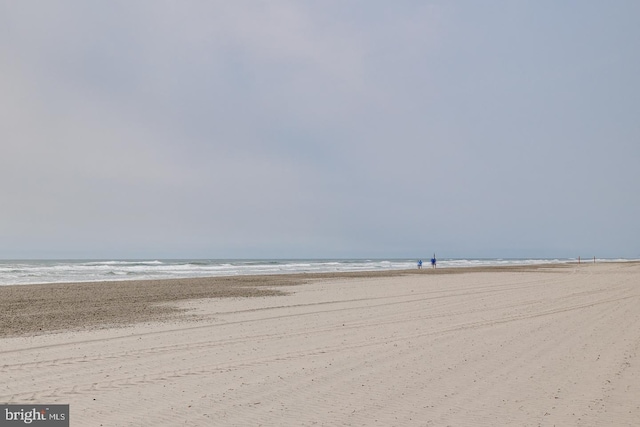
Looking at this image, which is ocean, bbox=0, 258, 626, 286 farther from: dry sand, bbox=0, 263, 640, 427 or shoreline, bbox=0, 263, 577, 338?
dry sand, bbox=0, 263, 640, 427

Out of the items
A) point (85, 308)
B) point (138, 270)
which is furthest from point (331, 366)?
point (138, 270)

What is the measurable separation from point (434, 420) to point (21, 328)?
439 inches

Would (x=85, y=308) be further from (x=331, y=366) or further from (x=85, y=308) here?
(x=331, y=366)

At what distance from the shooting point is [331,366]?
25.1 feet

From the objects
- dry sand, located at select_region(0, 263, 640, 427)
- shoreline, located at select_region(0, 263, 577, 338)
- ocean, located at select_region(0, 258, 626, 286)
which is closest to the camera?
dry sand, located at select_region(0, 263, 640, 427)

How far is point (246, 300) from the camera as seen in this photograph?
1862cm

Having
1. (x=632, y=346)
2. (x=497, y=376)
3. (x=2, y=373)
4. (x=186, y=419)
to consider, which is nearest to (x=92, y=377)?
(x=2, y=373)

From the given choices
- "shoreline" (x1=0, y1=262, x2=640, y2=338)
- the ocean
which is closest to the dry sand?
"shoreline" (x1=0, y1=262, x2=640, y2=338)

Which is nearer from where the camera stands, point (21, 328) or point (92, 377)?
point (92, 377)

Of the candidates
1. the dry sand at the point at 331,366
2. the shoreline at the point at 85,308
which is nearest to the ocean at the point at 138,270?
the shoreline at the point at 85,308

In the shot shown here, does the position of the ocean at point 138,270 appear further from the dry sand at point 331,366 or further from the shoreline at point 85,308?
the dry sand at point 331,366

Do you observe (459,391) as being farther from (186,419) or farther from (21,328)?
(21,328)

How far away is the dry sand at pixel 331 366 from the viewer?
553 centimetres

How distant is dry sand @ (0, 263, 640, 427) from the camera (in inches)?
218
